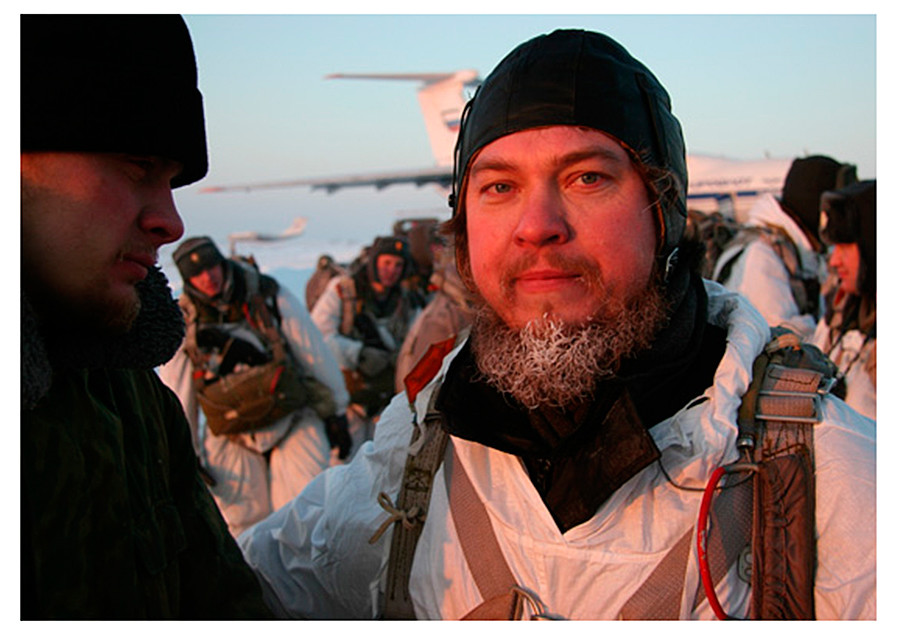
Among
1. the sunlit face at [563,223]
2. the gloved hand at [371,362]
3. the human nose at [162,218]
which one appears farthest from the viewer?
the gloved hand at [371,362]

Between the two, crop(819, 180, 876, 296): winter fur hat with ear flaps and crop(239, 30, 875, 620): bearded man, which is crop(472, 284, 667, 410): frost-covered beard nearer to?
crop(239, 30, 875, 620): bearded man

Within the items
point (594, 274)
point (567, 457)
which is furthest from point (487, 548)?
point (594, 274)

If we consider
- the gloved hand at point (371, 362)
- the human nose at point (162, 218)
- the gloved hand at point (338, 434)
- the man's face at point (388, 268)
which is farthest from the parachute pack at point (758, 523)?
the man's face at point (388, 268)

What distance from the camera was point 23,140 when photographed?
1232 millimetres

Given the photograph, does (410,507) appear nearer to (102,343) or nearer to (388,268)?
(102,343)

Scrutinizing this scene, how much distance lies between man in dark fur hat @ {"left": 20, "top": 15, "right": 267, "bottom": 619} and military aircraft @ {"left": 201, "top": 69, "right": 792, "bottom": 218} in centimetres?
2486

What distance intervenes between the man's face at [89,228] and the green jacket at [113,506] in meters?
0.10

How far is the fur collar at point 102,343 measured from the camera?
1.19m

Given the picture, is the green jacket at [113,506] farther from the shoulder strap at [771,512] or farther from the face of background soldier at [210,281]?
the face of background soldier at [210,281]

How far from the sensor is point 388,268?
7.62 meters

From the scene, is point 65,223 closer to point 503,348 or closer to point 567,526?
point 503,348

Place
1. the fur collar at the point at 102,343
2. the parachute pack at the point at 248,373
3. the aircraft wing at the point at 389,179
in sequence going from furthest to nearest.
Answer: the aircraft wing at the point at 389,179 < the parachute pack at the point at 248,373 < the fur collar at the point at 102,343

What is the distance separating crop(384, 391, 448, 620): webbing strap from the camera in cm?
181

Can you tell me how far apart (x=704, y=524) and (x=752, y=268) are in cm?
476
